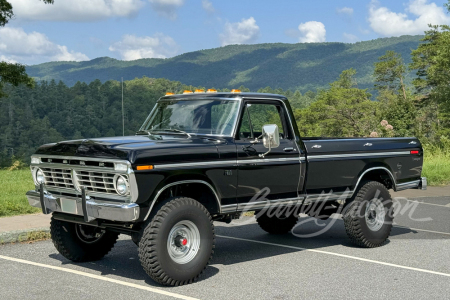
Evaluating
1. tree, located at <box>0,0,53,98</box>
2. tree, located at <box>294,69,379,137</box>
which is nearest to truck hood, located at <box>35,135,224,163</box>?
tree, located at <box>0,0,53,98</box>

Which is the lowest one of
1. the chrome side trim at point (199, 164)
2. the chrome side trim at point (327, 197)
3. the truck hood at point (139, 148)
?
the chrome side trim at point (327, 197)

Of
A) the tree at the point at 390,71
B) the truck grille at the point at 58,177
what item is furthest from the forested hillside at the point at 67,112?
the truck grille at the point at 58,177

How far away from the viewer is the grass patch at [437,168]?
57.2 ft

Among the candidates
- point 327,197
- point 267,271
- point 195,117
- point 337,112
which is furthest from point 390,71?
point 267,271

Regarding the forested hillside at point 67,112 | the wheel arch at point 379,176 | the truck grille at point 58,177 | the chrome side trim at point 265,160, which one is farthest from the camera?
the forested hillside at point 67,112

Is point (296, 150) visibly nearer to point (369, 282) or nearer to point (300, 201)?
point (300, 201)

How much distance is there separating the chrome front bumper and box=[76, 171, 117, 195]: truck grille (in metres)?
0.14

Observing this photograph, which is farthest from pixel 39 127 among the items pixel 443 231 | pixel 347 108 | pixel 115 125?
pixel 443 231

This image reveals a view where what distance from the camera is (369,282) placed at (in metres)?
6.50

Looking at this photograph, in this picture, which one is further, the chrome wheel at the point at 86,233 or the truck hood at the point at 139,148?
the chrome wheel at the point at 86,233

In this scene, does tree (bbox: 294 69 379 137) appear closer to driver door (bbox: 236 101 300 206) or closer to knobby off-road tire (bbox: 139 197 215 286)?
driver door (bbox: 236 101 300 206)

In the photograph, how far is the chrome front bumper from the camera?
600 centimetres

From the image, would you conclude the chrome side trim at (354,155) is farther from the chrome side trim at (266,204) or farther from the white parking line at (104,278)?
the white parking line at (104,278)

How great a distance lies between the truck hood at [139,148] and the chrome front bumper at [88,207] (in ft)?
1.59
